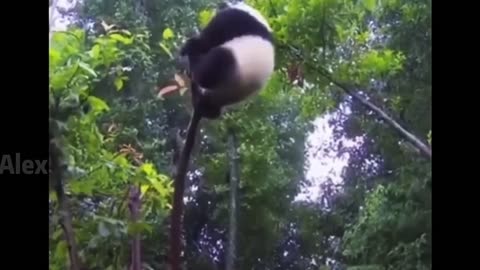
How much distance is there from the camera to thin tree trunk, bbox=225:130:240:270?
1.16 meters

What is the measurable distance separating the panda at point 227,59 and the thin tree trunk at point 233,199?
81 millimetres

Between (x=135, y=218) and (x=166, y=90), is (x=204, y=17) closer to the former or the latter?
(x=166, y=90)

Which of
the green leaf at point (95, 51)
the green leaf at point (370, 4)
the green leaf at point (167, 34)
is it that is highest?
the green leaf at point (370, 4)

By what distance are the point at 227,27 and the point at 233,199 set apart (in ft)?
0.95

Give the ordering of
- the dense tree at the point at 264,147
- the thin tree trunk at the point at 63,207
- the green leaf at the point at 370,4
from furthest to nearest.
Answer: the green leaf at the point at 370,4 < the dense tree at the point at 264,147 < the thin tree trunk at the point at 63,207

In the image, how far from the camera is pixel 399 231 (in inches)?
46.5

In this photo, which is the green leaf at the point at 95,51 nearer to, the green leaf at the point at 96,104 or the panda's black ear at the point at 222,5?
the green leaf at the point at 96,104

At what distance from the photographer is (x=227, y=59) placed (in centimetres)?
111

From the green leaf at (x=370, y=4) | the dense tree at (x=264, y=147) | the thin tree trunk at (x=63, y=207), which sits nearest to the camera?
the thin tree trunk at (x=63, y=207)

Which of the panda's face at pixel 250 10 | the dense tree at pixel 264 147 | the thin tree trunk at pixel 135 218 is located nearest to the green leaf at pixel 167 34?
the dense tree at pixel 264 147

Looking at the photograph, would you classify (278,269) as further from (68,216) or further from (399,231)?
(68,216)

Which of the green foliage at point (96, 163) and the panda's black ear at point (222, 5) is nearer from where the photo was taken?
the green foliage at point (96, 163)

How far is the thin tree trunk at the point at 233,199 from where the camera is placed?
3.80ft
